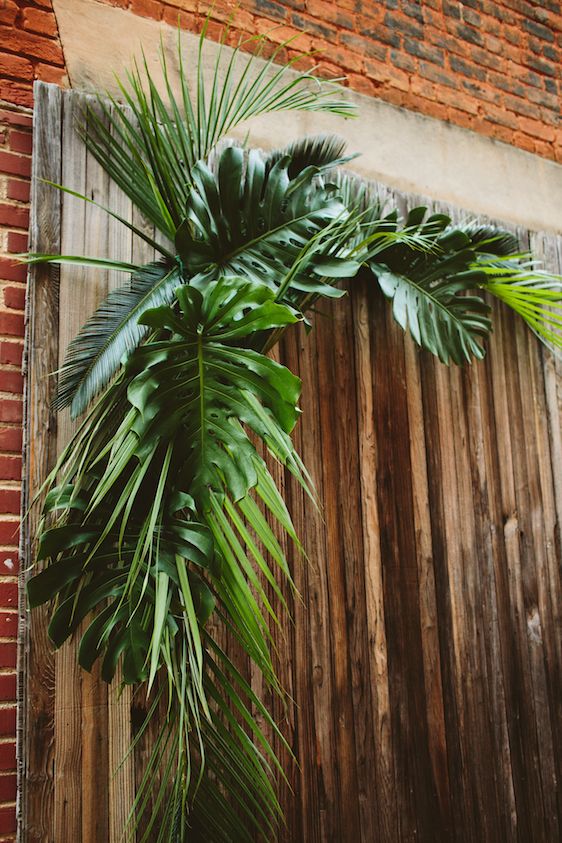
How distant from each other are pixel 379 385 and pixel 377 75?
49.1 inches

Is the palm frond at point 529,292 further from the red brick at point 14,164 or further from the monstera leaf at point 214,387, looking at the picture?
the red brick at point 14,164

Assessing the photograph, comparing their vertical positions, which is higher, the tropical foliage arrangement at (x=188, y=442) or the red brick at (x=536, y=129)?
the red brick at (x=536, y=129)

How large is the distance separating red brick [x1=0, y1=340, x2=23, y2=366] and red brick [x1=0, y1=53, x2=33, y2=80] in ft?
2.50

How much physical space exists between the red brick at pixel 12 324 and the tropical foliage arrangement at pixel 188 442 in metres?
0.16

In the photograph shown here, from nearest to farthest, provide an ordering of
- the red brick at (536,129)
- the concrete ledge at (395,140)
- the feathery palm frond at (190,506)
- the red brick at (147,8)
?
1. the feathery palm frond at (190,506)
2. the concrete ledge at (395,140)
3. the red brick at (147,8)
4. the red brick at (536,129)

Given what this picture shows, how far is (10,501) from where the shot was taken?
189 cm

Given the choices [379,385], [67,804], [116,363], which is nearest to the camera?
[67,804]

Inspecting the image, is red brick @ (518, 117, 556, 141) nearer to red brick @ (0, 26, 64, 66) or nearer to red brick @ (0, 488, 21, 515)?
red brick @ (0, 26, 64, 66)

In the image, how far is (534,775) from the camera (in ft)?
8.41

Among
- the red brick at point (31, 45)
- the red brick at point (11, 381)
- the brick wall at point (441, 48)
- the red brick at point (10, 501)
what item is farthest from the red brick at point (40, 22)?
the red brick at point (10, 501)

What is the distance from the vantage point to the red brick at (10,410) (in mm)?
1924

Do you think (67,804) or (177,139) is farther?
(177,139)

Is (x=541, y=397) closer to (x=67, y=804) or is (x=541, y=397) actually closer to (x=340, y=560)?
(x=340, y=560)

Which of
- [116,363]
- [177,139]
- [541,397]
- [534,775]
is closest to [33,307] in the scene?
[116,363]
